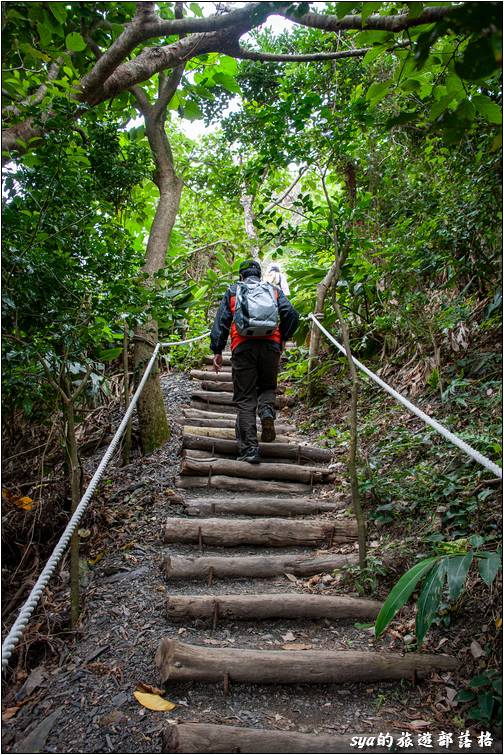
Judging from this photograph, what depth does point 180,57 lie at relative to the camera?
309cm

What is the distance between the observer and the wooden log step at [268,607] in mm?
2662

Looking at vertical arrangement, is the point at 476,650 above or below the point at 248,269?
below

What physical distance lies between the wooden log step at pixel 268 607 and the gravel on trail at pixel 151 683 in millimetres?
47

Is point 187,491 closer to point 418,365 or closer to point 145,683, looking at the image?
point 145,683

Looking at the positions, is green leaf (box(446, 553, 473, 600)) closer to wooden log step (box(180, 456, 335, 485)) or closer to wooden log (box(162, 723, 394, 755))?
wooden log (box(162, 723, 394, 755))

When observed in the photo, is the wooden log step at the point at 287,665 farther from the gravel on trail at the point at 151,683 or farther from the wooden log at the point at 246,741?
the wooden log at the point at 246,741

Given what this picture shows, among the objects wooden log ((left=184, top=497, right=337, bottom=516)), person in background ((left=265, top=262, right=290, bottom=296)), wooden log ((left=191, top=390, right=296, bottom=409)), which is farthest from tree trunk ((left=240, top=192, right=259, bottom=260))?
wooden log ((left=184, top=497, right=337, bottom=516))

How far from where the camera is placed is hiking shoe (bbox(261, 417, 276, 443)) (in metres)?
4.66

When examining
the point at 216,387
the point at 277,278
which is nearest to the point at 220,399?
the point at 216,387

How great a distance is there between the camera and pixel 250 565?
3.09 metres

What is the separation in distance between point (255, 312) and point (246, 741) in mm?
3104

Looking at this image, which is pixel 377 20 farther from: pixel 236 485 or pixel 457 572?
pixel 236 485

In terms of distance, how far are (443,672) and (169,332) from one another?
603 cm

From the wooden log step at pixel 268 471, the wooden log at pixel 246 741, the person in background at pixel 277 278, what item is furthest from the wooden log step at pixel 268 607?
the person in background at pixel 277 278
